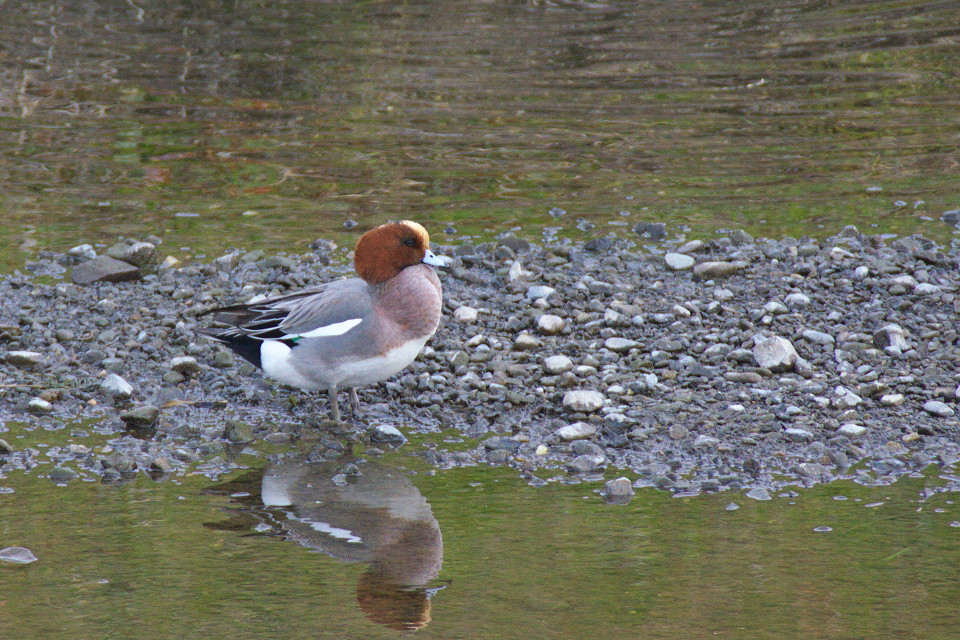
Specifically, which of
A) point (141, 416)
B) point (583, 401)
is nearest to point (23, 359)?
point (141, 416)

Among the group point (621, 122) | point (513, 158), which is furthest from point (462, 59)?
point (513, 158)

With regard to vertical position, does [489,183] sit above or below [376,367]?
above

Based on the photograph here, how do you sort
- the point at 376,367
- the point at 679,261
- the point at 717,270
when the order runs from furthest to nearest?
the point at 679,261 < the point at 717,270 < the point at 376,367

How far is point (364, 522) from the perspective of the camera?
5.11 metres

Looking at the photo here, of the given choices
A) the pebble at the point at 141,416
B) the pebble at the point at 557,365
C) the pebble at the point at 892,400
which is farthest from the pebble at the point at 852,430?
the pebble at the point at 141,416

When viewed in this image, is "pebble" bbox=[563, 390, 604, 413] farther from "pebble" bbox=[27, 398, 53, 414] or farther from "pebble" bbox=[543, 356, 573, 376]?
"pebble" bbox=[27, 398, 53, 414]

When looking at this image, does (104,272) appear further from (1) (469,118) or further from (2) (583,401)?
(1) (469,118)

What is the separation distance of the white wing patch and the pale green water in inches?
39.9

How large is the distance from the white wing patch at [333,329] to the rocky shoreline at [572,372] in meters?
0.55

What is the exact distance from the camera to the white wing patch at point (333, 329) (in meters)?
6.03

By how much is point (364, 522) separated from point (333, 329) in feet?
4.37

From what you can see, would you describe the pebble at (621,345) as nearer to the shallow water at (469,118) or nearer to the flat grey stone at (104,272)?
the shallow water at (469,118)

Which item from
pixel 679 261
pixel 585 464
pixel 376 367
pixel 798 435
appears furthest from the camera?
pixel 679 261

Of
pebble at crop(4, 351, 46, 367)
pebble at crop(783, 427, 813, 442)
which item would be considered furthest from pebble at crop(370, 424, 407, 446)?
pebble at crop(4, 351, 46, 367)
